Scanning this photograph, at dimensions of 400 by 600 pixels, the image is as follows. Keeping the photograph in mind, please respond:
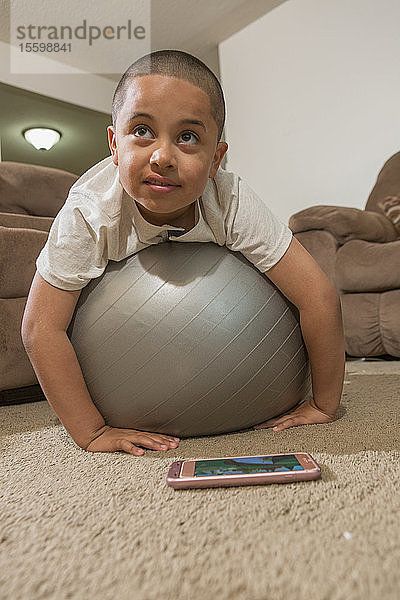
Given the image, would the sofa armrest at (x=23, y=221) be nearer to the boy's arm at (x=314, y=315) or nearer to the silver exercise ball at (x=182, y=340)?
the silver exercise ball at (x=182, y=340)

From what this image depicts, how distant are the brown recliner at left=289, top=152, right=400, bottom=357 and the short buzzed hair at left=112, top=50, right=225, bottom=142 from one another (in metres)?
1.33

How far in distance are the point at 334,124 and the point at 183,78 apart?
8.68ft

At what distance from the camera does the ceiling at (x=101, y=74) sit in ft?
12.1

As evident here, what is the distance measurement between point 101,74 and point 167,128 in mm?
4199

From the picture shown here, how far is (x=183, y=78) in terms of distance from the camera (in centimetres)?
83

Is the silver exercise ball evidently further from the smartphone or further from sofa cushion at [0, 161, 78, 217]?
sofa cushion at [0, 161, 78, 217]

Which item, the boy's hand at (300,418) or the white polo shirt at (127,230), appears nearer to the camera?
the white polo shirt at (127,230)

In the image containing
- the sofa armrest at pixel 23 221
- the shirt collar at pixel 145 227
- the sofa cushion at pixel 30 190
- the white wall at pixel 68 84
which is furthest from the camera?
the white wall at pixel 68 84

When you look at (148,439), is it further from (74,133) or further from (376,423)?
(74,133)

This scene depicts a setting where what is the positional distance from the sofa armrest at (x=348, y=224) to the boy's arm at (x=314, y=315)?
51.4 inches

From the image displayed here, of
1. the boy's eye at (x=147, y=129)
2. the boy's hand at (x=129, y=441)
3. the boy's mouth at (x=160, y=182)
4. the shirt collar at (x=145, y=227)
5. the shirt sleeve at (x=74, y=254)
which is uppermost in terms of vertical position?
the boy's eye at (x=147, y=129)

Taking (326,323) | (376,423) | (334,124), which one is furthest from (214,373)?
(334,124)

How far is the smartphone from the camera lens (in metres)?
0.68

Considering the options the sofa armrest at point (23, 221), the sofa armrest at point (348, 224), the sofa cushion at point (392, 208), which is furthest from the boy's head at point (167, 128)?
the sofa cushion at point (392, 208)
